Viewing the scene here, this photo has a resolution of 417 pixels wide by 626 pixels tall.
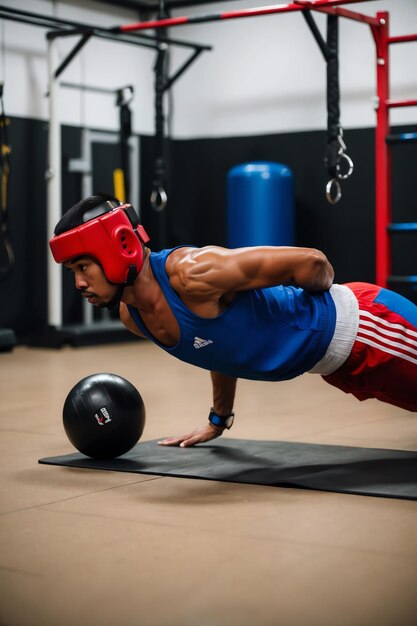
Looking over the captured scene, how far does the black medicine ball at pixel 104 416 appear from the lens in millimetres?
3227

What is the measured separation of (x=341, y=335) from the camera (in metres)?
2.99

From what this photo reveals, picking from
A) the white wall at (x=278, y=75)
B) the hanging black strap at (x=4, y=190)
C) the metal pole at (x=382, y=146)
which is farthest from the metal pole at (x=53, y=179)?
the metal pole at (x=382, y=146)

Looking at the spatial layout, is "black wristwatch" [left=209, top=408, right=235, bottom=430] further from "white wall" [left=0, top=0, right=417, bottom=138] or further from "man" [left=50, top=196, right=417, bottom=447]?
"white wall" [left=0, top=0, right=417, bottom=138]

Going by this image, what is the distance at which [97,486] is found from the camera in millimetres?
2998

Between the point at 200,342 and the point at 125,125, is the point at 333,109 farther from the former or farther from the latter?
the point at 200,342

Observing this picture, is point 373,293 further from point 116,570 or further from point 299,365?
point 116,570

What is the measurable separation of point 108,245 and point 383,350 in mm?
919

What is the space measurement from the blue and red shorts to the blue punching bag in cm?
437

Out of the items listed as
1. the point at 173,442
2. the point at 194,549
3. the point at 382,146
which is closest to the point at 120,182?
the point at 382,146

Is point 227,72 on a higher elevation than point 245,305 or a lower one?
higher

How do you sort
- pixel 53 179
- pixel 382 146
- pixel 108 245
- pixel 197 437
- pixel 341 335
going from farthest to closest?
pixel 53 179, pixel 382 146, pixel 197 437, pixel 341 335, pixel 108 245

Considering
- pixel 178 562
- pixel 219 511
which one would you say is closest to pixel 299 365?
pixel 219 511

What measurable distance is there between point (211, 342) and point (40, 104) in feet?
17.7

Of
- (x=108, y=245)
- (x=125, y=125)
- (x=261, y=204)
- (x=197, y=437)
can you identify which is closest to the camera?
(x=108, y=245)
